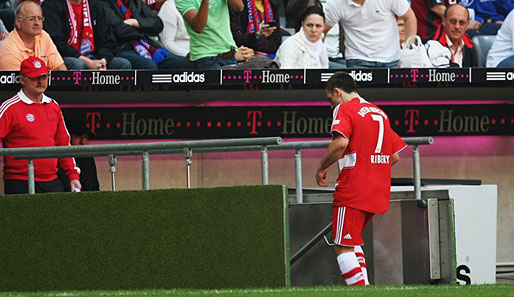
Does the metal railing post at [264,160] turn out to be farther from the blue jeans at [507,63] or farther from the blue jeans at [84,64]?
the blue jeans at [507,63]

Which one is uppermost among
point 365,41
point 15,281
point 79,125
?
point 365,41

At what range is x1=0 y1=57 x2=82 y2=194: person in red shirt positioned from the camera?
348 inches

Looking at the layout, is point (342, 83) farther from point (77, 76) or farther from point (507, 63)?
point (507, 63)

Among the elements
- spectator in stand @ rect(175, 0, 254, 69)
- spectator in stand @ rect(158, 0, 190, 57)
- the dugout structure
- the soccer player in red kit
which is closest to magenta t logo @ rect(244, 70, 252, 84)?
spectator in stand @ rect(175, 0, 254, 69)

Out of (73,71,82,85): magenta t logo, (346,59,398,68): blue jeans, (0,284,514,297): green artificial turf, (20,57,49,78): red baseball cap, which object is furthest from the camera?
(346,59,398,68): blue jeans

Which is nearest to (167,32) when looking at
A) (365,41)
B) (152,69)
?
(152,69)

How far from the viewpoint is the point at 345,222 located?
7.77 metres

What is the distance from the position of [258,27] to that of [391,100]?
74.2 inches

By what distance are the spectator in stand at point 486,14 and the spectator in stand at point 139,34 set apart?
4243mm

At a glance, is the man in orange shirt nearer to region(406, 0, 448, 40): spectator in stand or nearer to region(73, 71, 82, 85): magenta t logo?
region(73, 71, 82, 85): magenta t logo

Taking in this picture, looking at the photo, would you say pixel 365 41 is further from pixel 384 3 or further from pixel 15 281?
pixel 15 281

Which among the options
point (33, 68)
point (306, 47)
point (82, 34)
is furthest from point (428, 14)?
point (33, 68)

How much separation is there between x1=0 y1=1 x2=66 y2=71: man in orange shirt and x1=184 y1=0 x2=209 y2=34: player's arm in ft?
4.77

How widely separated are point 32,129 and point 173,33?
3900mm
